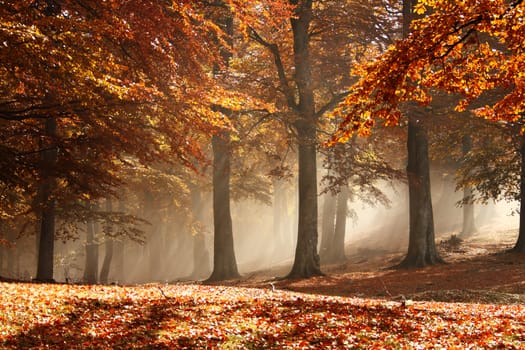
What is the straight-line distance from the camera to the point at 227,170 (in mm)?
18109

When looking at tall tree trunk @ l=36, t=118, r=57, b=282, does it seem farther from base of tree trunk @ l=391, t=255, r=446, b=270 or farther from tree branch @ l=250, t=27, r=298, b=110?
base of tree trunk @ l=391, t=255, r=446, b=270

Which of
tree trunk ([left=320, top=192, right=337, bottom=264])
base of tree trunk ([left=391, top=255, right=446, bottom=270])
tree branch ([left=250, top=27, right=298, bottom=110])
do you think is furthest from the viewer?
tree trunk ([left=320, top=192, right=337, bottom=264])

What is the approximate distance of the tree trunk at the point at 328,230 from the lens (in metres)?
29.0

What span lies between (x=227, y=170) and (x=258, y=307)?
9663 mm

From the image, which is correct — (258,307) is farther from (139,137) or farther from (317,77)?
(317,77)

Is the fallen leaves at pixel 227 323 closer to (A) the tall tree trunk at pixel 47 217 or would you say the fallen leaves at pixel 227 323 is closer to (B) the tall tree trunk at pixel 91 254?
(A) the tall tree trunk at pixel 47 217

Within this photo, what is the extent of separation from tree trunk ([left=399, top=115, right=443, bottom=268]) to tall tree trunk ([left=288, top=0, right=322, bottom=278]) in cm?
405

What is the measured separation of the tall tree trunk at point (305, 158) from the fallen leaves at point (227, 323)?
7914 millimetres

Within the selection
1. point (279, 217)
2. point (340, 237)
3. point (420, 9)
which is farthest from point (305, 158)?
point (279, 217)

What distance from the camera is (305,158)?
18.1 m

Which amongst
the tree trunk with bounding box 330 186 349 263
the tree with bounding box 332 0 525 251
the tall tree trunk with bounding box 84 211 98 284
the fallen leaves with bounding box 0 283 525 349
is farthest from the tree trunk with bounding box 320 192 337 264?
the tree with bounding box 332 0 525 251

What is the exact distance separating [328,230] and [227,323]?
2299cm

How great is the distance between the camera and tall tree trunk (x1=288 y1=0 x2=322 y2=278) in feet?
57.4

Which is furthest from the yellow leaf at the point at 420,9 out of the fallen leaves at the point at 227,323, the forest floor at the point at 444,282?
the forest floor at the point at 444,282
